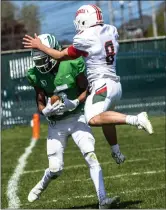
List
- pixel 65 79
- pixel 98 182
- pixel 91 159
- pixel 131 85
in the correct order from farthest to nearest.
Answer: pixel 131 85, pixel 65 79, pixel 91 159, pixel 98 182

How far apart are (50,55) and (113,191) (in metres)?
2.74

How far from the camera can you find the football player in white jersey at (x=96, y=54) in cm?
811

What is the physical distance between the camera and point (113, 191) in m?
10.2

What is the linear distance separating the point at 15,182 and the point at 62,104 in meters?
3.37

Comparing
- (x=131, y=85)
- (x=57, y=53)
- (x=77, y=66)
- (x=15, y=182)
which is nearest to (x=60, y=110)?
(x=77, y=66)

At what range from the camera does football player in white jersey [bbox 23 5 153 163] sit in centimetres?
811

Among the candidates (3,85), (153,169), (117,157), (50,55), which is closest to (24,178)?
(153,169)

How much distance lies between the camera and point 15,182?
11.7 meters

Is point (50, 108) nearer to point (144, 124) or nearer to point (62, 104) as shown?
point (62, 104)

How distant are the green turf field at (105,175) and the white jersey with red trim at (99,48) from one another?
64.7 inches

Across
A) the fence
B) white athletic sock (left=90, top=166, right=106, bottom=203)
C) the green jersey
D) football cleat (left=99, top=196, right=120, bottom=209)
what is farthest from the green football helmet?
the fence

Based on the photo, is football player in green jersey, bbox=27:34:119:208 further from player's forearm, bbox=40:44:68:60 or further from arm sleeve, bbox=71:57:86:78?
player's forearm, bbox=40:44:68:60

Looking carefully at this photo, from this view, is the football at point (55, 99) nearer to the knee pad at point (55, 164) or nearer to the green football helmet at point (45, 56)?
the green football helmet at point (45, 56)

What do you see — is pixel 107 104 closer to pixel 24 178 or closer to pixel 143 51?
pixel 24 178
